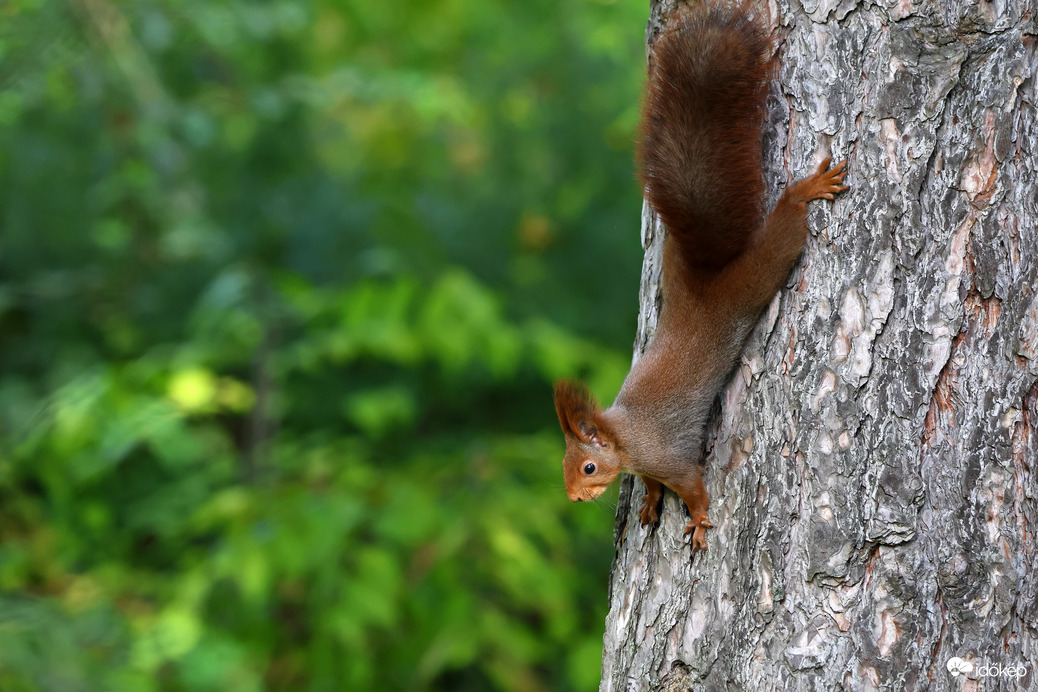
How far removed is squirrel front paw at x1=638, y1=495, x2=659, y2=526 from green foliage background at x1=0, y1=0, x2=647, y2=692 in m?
1.22

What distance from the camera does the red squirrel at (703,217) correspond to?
3.45 feet

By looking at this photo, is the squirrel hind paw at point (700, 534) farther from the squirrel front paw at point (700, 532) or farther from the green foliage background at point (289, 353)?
the green foliage background at point (289, 353)

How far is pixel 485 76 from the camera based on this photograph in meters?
4.26

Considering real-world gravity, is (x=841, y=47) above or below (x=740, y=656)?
above

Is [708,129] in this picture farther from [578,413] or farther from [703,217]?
[578,413]

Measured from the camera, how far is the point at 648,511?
128 cm

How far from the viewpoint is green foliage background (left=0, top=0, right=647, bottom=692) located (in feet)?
8.21

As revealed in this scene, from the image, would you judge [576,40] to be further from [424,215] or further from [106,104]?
[106,104]

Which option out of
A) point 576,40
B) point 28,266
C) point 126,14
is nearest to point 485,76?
point 576,40

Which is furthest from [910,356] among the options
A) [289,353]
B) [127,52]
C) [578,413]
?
[127,52]

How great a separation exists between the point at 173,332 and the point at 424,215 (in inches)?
43.7

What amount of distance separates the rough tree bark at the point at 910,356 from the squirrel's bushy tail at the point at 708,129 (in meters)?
0.05

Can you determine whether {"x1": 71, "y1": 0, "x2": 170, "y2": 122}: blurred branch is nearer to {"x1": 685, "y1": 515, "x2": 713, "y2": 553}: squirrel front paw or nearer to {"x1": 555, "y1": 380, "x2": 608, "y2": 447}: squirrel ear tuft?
{"x1": 555, "y1": 380, "x2": 608, "y2": 447}: squirrel ear tuft

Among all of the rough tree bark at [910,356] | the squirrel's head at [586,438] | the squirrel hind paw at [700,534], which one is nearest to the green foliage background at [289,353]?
the squirrel's head at [586,438]
